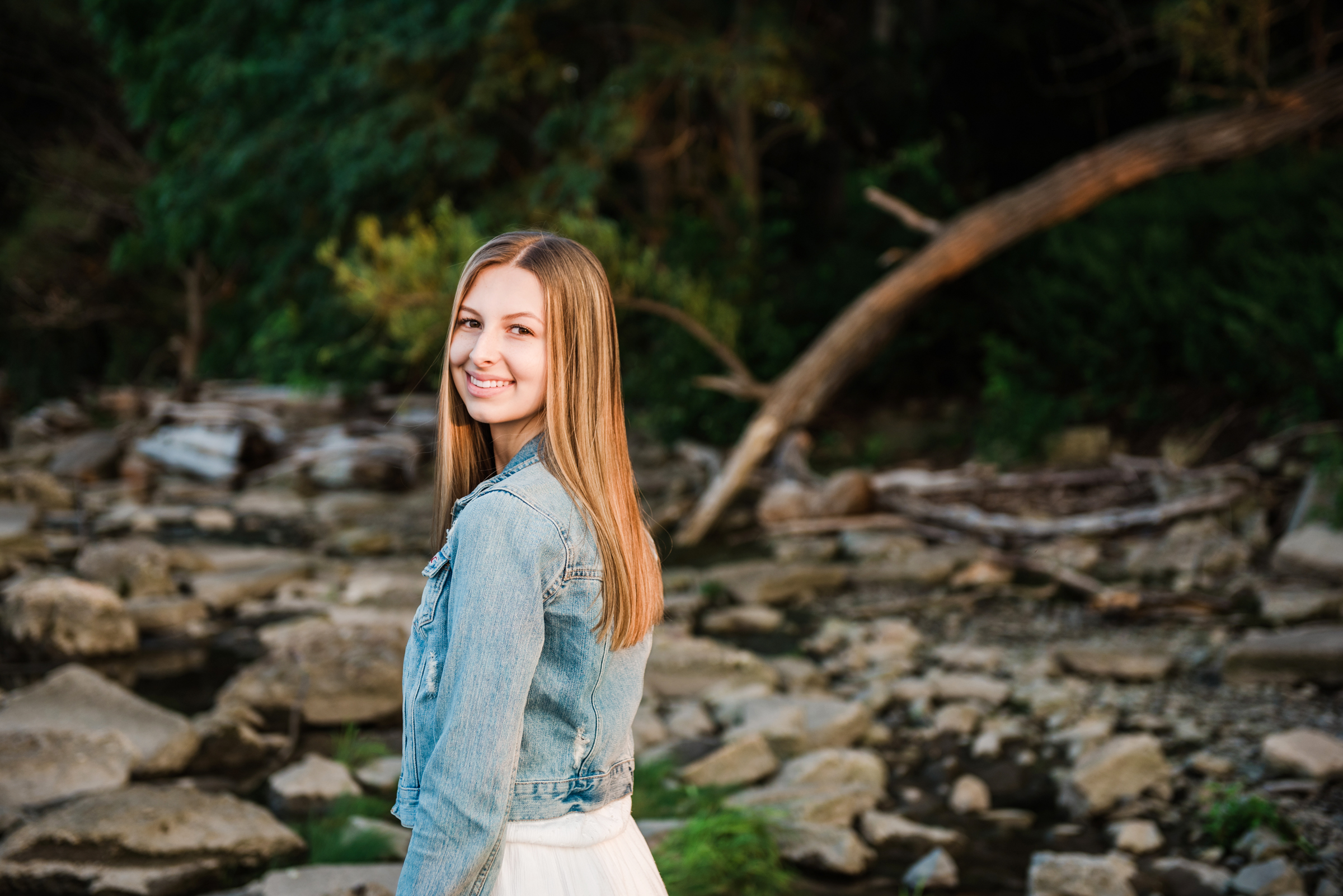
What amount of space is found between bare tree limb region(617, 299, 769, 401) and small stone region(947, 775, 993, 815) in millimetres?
4831

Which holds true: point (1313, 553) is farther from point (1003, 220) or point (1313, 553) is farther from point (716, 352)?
point (716, 352)

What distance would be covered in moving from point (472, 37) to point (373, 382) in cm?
586

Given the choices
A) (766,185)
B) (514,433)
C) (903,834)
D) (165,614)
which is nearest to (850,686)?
(903,834)

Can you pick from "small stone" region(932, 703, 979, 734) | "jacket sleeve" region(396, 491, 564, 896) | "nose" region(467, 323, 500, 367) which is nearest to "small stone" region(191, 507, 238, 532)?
"small stone" region(932, 703, 979, 734)

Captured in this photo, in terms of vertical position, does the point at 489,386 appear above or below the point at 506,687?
above

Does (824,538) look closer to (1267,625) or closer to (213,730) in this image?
(1267,625)

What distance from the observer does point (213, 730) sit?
13.4 feet

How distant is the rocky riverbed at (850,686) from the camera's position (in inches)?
124

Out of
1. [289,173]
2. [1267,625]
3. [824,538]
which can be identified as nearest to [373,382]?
[289,173]

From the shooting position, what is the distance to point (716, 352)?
934 centimetres

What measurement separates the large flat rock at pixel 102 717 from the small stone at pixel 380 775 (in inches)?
25.6

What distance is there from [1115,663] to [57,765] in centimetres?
443

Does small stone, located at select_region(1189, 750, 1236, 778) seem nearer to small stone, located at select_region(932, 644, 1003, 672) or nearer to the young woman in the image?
small stone, located at select_region(932, 644, 1003, 672)

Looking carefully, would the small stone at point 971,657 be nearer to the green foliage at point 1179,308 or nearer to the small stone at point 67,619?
the green foliage at point 1179,308
